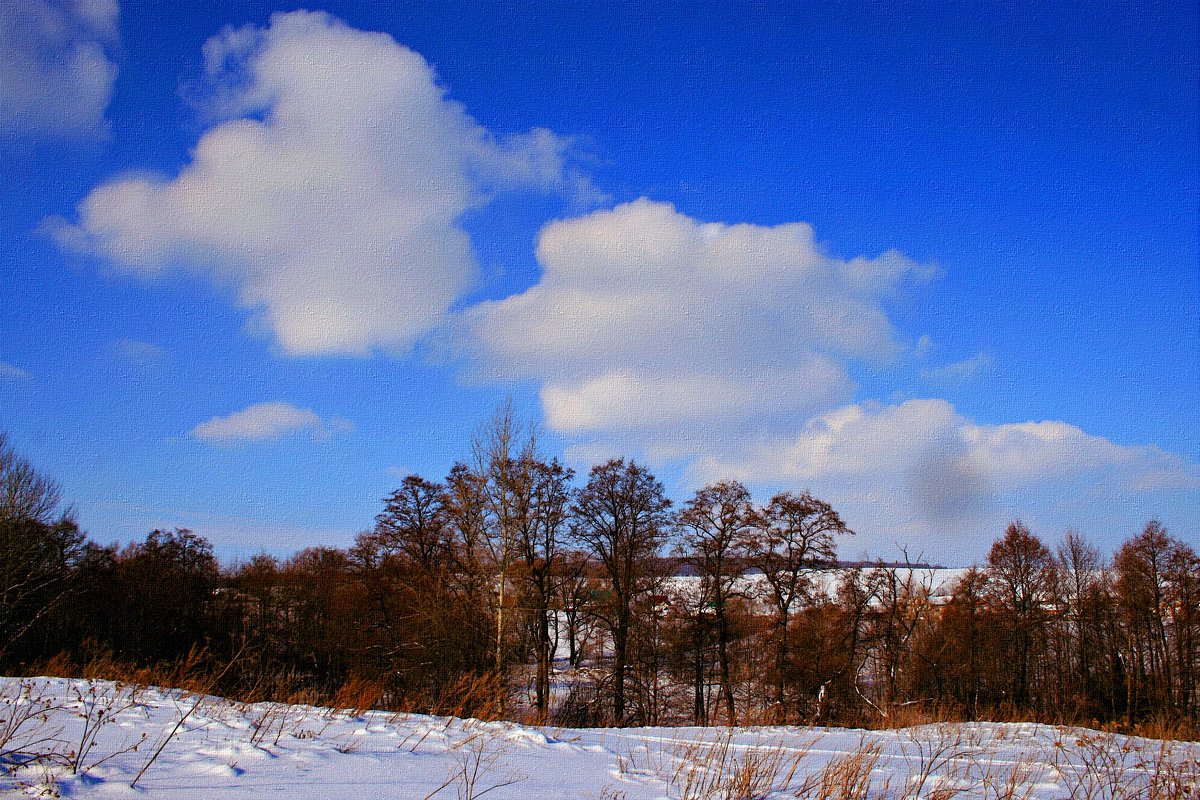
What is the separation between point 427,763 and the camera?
572 cm

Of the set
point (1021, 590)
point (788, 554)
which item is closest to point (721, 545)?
point (788, 554)

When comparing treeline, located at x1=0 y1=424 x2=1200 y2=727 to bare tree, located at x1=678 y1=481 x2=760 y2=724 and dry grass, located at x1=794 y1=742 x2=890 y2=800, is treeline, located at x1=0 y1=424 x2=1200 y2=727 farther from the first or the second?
dry grass, located at x1=794 y1=742 x2=890 y2=800

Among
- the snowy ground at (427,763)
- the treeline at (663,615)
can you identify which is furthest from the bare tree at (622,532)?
the snowy ground at (427,763)

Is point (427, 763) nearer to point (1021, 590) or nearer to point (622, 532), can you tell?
point (622, 532)

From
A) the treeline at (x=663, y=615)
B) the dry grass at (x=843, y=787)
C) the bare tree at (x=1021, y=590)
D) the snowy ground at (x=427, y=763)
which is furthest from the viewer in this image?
the bare tree at (x=1021, y=590)

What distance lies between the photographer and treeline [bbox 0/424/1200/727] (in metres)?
21.9

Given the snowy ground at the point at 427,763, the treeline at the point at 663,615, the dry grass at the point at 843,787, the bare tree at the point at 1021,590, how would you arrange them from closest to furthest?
the snowy ground at the point at 427,763 → the dry grass at the point at 843,787 → the treeline at the point at 663,615 → the bare tree at the point at 1021,590

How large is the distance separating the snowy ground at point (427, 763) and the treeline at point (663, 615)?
703cm

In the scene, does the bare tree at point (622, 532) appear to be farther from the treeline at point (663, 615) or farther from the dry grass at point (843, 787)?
the dry grass at point (843, 787)

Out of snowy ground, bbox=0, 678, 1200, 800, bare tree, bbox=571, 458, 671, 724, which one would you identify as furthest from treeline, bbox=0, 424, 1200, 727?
snowy ground, bbox=0, 678, 1200, 800

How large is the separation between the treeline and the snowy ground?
7034mm

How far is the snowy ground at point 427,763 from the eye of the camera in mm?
4469

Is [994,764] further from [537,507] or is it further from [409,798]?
[537,507]

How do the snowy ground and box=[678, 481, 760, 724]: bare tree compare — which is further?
box=[678, 481, 760, 724]: bare tree
